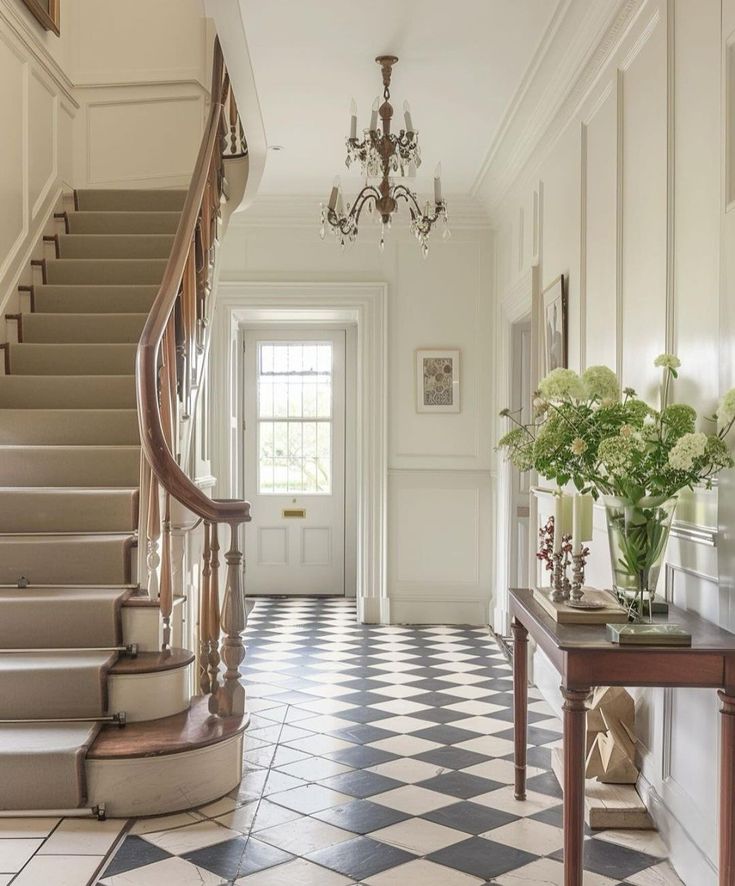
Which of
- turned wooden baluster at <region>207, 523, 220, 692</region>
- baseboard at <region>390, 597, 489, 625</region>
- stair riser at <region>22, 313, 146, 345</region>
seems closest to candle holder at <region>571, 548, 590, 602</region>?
turned wooden baluster at <region>207, 523, 220, 692</region>

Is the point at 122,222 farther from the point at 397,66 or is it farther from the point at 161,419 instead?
the point at 161,419

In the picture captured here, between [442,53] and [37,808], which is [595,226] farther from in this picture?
[37,808]

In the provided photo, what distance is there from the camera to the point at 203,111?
7.59 m

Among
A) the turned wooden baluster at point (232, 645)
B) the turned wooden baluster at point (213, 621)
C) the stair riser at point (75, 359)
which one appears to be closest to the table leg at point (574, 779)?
the turned wooden baluster at point (232, 645)

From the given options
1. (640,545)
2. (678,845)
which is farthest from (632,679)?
(678,845)

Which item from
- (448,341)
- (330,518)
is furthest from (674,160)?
(330,518)

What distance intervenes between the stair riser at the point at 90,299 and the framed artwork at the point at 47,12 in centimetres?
184

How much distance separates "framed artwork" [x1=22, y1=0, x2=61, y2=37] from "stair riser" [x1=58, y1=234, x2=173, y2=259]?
1.42 metres

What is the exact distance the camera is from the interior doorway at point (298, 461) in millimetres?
9125

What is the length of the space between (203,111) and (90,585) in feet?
15.4

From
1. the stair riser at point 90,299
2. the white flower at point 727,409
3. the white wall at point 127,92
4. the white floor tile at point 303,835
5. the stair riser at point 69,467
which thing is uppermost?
the white wall at point 127,92

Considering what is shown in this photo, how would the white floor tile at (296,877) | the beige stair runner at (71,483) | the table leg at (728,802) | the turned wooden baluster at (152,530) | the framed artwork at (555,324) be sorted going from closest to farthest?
the table leg at (728,802) → the white floor tile at (296,877) → the beige stair runner at (71,483) → the turned wooden baluster at (152,530) → the framed artwork at (555,324)

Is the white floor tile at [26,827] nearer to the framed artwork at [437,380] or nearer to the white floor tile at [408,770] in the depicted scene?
the white floor tile at [408,770]

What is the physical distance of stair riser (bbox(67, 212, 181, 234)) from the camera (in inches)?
264
